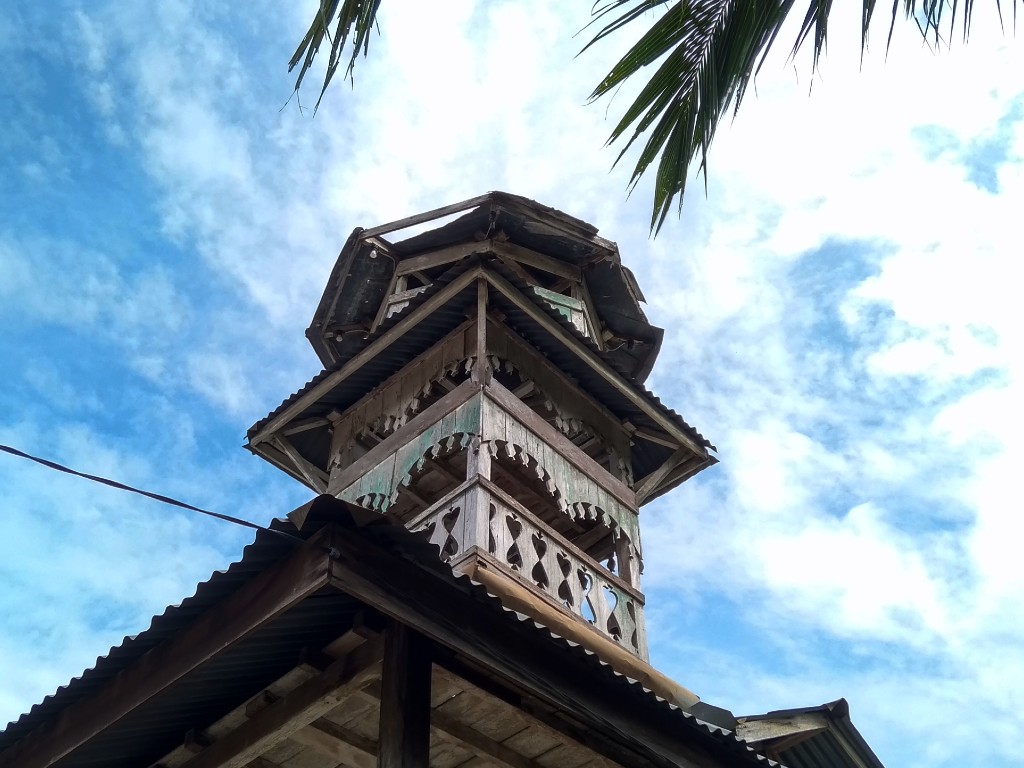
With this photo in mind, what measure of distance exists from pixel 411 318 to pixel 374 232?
2831mm

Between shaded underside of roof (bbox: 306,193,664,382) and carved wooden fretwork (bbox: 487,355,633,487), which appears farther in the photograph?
shaded underside of roof (bbox: 306,193,664,382)

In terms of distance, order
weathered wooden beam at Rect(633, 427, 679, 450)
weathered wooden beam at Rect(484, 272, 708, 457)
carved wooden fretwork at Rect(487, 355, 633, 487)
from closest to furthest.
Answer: weathered wooden beam at Rect(484, 272, 708, 457) → carved wooden fretwork at Rect(487, 355, 633, 487) → weathered wooden beam at Rect(633, 427, 679, 450)

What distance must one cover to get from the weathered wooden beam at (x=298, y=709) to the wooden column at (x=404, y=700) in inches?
8.8

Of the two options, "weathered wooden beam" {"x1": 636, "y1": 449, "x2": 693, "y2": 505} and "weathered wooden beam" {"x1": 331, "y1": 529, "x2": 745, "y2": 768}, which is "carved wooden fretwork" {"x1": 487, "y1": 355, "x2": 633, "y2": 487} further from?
"weathered wooden beam" {"x1": 331, "y1": 529, "x2": 745, "y2": 768}

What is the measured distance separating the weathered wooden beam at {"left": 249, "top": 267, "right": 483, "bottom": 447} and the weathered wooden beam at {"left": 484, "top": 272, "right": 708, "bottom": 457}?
0.34m

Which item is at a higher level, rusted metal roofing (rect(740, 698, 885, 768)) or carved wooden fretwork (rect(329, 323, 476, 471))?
carved wooden fretwork (rect(329, 323, 476, 471))

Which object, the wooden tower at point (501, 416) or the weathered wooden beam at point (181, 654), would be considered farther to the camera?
the wooden tower at point (501, 416)

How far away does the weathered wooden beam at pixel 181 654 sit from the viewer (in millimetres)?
4293

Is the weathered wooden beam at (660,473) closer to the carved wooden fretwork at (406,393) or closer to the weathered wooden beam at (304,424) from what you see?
the carved wooden fretwork at (406,393)

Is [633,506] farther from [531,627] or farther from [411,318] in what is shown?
[531,627]

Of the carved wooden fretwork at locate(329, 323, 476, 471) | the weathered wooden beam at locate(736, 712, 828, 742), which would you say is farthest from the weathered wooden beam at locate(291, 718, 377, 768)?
the carved wooden fretwork at locate(329, 323, 476, 471)

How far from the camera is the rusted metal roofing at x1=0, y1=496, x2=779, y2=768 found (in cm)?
441

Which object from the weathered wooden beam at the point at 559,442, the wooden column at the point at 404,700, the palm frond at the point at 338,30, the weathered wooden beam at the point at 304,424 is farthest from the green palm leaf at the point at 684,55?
the weathered wooden beam at the point at 304,424

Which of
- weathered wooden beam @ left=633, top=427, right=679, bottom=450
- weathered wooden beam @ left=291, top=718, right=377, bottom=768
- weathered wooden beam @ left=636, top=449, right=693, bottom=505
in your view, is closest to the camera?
weathered wooden beam @ left=291, top=718, right=377, bottom=768
